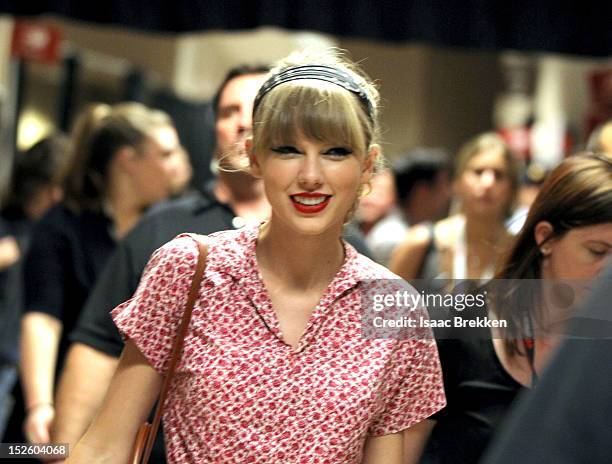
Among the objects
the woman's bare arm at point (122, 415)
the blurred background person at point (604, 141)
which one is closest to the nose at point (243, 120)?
the woman's bare arm at point (122, 415)

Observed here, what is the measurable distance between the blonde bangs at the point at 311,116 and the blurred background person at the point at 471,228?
0.78 m

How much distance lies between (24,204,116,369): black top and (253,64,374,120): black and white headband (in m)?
1.92

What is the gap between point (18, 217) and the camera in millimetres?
6262

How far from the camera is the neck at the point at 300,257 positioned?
239cm

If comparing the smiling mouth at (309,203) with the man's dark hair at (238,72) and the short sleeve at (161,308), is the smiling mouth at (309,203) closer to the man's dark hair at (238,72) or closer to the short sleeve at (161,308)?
the short sleeve at (161,308)

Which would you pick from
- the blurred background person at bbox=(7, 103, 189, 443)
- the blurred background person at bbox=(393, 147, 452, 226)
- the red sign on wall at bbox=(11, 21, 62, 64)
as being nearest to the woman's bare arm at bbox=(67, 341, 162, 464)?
the blurred background person at bbox=(7, 103, 189, 443)

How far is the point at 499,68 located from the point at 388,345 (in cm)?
1751

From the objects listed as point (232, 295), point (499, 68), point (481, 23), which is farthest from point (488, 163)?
point (499, 68)

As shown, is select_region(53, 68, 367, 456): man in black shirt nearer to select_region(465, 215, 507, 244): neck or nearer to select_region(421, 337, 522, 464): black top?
select_region(421, 337, 522, 464): black top

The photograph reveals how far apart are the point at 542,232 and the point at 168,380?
0.93 meters

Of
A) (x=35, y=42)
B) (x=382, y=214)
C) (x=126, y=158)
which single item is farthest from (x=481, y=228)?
(x=35, y=42)

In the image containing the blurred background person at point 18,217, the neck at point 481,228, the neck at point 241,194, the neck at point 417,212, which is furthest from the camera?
the neck at point 417,212

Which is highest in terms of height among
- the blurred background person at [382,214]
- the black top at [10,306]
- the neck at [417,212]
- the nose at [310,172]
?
the nose at [310,172]

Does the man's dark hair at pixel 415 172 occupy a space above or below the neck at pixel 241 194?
below
